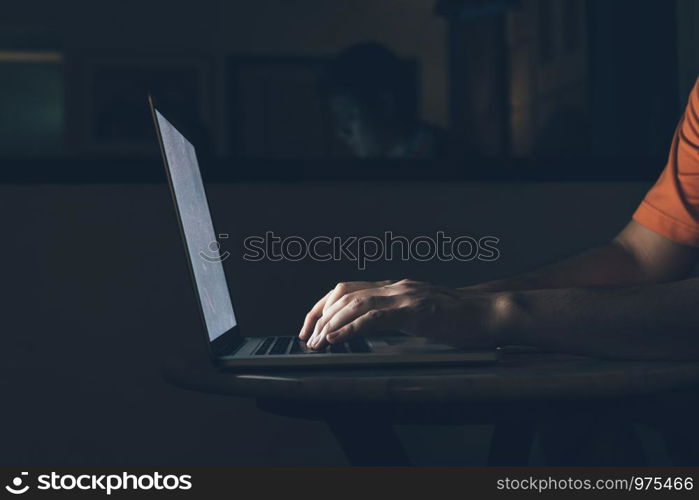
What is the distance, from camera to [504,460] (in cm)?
100

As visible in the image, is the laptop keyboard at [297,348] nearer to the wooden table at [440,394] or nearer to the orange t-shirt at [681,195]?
the wooden table at [440,394]

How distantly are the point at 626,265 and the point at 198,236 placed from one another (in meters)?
0.77

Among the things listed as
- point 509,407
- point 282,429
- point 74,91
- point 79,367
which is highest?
point 74,91

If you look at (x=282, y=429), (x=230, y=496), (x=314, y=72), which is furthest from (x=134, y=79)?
(x=230, y=496)

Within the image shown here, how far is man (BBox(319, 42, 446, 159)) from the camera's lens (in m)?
2.09

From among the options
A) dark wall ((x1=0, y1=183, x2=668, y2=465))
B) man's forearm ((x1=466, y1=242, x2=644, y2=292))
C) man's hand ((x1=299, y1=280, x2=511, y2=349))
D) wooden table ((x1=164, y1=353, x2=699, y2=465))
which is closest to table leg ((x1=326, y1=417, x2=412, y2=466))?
wooden table ((x1=164, y1=353, x2=699, y2=465))

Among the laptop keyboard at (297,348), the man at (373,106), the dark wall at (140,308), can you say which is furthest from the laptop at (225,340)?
the man at (373,106)

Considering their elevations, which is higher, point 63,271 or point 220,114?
point 220,114

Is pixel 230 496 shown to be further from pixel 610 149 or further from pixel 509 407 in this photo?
pixel 610 149

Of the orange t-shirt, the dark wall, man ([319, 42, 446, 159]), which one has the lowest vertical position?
the dark wall

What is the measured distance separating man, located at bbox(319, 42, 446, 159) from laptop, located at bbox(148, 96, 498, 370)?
0.82m

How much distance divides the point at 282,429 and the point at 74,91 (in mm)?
3137

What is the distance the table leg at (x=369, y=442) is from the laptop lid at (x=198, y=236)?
0.20 metres

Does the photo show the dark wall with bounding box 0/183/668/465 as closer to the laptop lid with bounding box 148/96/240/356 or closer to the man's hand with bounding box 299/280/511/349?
the laptop lid with bounding box 148/96/240/356
